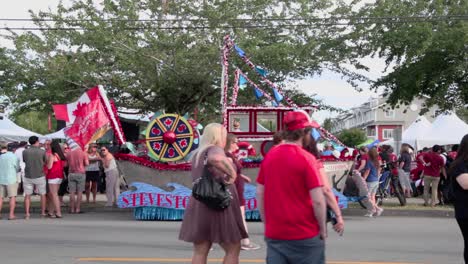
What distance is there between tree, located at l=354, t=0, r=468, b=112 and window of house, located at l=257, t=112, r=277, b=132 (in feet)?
22.3

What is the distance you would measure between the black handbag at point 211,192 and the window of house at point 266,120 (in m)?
9.98

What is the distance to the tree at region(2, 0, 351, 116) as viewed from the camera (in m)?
23.6

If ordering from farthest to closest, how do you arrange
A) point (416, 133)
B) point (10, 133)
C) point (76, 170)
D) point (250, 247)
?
1. point (416, 133)
2. point (10, 133)
3. point (76, 170)
4. point (250, 247)

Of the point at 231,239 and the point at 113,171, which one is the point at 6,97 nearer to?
the point at 113,171

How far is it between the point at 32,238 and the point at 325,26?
15.0 m

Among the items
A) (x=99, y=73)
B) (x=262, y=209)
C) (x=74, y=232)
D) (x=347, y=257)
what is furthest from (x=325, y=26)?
(x=262, y=209)

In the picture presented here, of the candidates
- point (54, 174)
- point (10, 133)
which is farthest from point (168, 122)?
point (10, 133)

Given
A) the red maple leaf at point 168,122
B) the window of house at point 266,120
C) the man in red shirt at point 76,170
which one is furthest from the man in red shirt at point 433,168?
the man in red shirt at point 76,170

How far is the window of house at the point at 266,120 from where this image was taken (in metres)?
17.3

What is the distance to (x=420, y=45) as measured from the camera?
22.4 metres

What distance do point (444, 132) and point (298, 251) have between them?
87.9 feet

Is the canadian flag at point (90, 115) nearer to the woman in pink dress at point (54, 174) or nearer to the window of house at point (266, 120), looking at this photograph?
the woman in pink dress at point (54, 174)

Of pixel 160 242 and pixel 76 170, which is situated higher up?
pixel 76 170

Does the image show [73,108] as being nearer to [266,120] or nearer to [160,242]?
[266,120]
